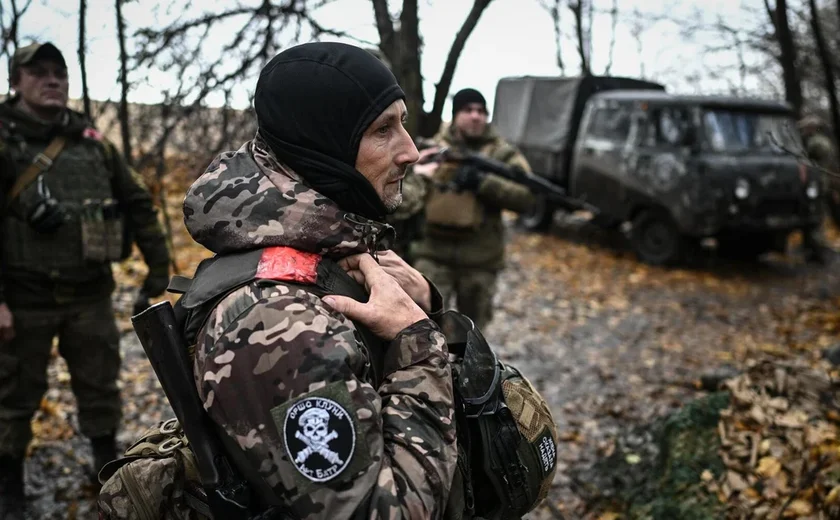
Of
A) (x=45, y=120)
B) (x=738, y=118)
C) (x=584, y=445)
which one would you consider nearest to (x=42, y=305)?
(x=45, y=120)

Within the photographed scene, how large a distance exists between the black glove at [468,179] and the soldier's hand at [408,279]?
2.86 m

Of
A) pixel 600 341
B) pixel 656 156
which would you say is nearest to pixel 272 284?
pixel 600 341

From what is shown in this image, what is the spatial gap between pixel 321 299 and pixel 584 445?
10.8 ft

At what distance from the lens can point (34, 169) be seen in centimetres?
315

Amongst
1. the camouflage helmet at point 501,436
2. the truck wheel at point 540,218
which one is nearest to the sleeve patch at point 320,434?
the camouflage helmet at point 501,436

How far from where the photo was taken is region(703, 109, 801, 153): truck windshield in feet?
28.7

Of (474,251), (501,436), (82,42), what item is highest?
(82,42)

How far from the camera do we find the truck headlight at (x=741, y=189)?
330 inches

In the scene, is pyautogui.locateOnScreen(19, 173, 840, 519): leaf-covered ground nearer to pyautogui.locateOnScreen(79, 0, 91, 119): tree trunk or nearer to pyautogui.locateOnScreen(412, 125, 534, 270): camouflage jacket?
pyautogui.locateOnScreen(412, 125, 534, 270): camouflage jacket

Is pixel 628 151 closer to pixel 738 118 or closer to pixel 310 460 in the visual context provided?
pixel 738 118

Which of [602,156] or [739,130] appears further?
[602,156]

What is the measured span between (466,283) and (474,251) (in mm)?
223

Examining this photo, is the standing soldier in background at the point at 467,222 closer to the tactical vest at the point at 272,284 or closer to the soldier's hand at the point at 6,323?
the soldier's hand at the point at 6,323

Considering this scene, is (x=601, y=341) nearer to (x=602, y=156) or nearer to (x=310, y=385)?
(x=602, y=156)
